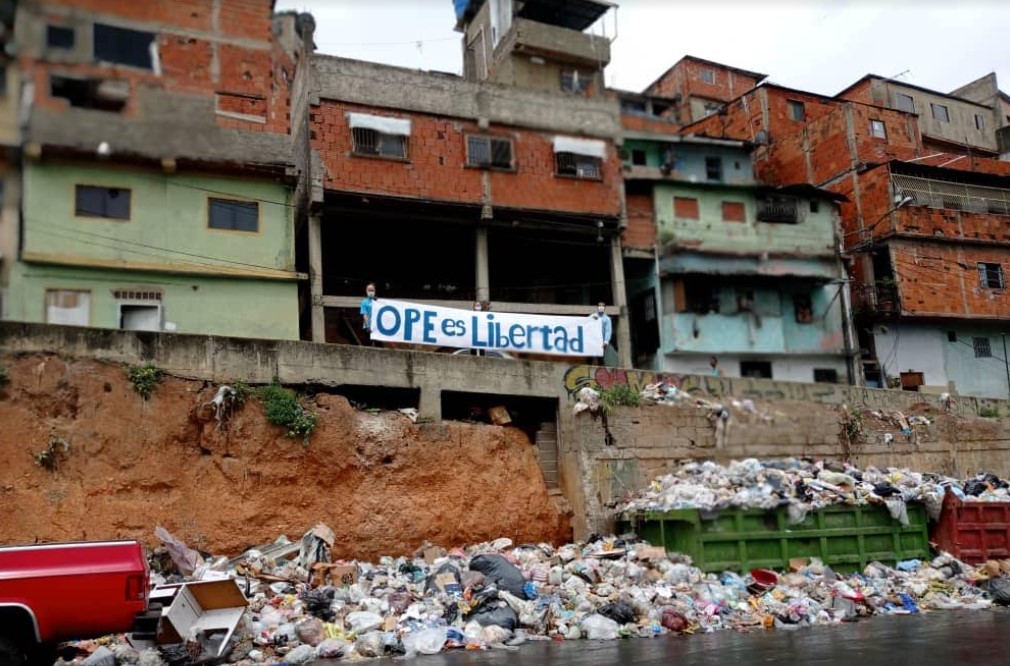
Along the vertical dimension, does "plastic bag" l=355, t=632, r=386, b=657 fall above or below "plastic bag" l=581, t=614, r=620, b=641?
above

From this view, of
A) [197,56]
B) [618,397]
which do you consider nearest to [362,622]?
[618,397]

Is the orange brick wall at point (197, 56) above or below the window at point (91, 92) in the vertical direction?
above

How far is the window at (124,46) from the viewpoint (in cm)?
976

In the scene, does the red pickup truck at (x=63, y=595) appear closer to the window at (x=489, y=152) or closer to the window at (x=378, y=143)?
the window at (x=378, y=143)

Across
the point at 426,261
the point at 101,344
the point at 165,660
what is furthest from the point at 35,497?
the point at 426,261

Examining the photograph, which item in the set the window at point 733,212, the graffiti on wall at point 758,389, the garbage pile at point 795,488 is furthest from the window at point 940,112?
the garbage pile at point 795,488

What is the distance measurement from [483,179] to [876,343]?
14.3 meters

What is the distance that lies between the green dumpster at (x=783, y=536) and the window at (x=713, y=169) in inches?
646

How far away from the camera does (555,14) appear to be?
29375mm

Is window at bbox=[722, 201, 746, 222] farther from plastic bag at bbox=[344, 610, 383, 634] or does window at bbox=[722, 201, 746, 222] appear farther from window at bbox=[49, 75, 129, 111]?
window at bbox=[49, 75, 129, 111]

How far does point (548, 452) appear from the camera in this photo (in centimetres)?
1622

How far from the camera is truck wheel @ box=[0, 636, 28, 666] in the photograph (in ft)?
23.3

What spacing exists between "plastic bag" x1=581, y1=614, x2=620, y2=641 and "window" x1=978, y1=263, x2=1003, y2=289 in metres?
23.3

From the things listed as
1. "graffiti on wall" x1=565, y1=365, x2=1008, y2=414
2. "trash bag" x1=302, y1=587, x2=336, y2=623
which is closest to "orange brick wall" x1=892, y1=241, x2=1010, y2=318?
"graffiti on wall" x1=565, y1=365, x2=1008, y2=414
